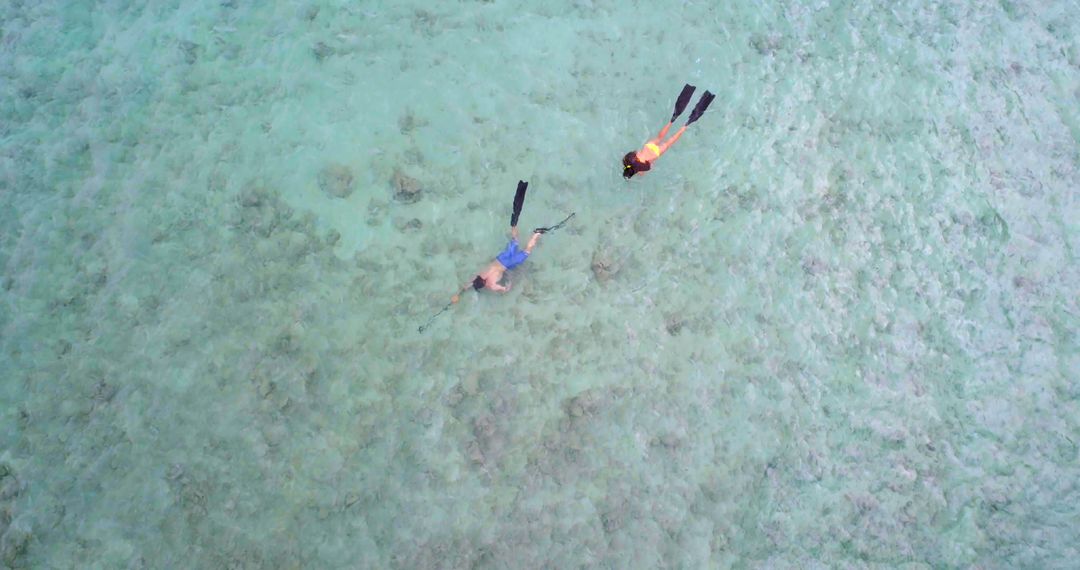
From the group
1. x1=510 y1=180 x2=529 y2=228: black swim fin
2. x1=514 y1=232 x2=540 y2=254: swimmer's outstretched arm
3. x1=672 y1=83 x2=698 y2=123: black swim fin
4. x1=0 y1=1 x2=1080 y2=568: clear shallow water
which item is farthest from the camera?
x1=672 y1=83 x2=698 y2=123: black swim fin

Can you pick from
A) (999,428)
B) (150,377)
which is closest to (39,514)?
(150,377)

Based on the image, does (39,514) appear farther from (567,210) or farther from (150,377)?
(567,210)

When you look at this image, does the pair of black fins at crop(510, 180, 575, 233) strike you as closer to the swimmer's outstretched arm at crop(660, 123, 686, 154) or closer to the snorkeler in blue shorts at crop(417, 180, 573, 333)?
the snorkeler in blue shorts at crop(417, 180, 573, 333)

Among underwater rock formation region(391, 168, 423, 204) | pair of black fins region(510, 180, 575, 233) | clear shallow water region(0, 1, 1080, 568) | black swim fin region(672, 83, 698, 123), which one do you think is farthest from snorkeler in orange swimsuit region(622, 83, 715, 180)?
underwater rock formation region(391, 168, 423, 204)

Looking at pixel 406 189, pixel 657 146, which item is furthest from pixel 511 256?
pixel 657 146

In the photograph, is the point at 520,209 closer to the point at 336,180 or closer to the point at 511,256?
the point at 511,256

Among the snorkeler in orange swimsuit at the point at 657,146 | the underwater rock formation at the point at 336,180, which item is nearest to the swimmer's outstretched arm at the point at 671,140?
the snorkeler in orange swimsuit at the point at 657,146
